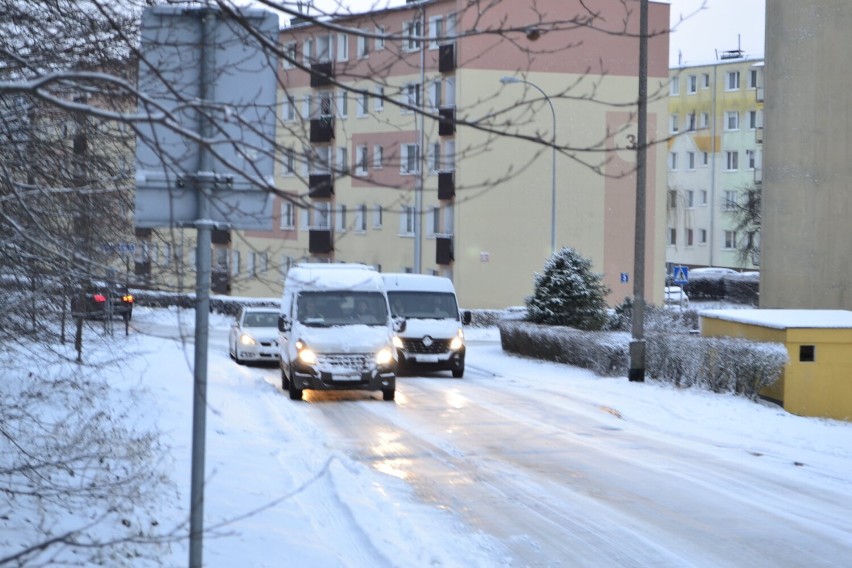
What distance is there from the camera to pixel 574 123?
52.2m

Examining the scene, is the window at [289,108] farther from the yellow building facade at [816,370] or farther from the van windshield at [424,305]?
the van windshield at [424,305]

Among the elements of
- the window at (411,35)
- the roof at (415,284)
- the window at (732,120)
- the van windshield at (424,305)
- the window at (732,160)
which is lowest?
the van windshield at (424,305)

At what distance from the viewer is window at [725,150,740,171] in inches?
3268

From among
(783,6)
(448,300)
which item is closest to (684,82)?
(783,6)

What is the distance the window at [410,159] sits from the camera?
6.00m

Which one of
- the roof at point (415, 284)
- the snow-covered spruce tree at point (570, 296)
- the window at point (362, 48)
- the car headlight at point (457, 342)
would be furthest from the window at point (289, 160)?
the snow-covered spruce tree at point (570, 296)

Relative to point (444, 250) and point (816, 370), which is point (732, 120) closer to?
point (444, 250)

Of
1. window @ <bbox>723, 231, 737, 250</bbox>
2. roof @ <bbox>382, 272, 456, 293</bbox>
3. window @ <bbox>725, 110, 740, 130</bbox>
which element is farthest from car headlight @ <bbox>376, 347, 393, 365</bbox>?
window @ <bbox>725, 110, 740, 130</bbox>

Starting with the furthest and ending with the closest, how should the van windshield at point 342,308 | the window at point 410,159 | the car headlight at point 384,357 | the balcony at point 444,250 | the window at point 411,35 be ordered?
the balcony at point 444,250 → the van windshield at point 342,308 → the car headlight at point 384,357 → the window at point 410,159 → the window at point 411,35

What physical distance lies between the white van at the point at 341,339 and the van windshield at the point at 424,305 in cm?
545

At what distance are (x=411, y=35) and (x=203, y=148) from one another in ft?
3.54

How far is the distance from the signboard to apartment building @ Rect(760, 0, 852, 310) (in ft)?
103

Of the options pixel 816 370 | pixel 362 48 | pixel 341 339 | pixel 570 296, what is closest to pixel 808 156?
pixel 570 296

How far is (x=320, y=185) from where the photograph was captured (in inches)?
225
